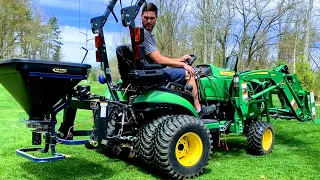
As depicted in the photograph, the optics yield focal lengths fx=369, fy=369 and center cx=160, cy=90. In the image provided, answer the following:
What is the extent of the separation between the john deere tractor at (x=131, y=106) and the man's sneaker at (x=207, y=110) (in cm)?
14

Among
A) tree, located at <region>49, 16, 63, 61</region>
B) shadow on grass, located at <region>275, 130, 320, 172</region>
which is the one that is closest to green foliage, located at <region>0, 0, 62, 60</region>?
tree, located at <region>49, 16, 63, 61</region>

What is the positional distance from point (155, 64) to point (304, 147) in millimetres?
3905

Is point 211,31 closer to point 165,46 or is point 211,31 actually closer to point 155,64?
point 165,46

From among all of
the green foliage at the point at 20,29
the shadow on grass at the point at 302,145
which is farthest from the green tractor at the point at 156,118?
the green foliage at the point at 20,29

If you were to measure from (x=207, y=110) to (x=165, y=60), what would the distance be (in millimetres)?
1304

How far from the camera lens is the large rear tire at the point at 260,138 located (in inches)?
247

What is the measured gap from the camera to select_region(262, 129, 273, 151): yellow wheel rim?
649 centimetres

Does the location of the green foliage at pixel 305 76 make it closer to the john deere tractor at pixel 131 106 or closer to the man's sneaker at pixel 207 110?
the john deere tractor at pixel 131 106

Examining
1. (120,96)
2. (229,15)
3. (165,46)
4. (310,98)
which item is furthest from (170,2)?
(120,96)

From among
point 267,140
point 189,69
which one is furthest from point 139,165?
point 267,140

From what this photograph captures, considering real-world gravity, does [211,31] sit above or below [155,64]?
above

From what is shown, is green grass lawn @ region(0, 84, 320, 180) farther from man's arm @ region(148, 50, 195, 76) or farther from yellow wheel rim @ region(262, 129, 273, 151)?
man's arm @ region(148, 50, 195, 76)

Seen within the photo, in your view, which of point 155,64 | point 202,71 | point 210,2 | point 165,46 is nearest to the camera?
point 155,64

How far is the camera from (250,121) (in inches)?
261
